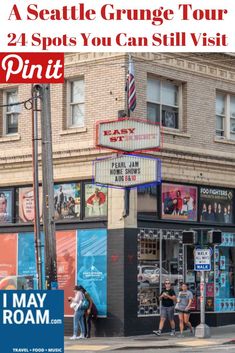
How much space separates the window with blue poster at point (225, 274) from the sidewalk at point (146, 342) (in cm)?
→ 238

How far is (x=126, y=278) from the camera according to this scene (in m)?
23.4

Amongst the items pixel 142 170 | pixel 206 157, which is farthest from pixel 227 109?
pixel 142 170

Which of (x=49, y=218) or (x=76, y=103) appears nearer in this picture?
(x=49, y=218)

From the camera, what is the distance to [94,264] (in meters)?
24.0

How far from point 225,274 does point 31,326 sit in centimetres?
1863

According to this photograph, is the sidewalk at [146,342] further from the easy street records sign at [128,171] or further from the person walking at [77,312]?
the easy street records sign at [128,171]

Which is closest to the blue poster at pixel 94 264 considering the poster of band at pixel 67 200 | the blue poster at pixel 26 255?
the poster of band at pixel 67 200

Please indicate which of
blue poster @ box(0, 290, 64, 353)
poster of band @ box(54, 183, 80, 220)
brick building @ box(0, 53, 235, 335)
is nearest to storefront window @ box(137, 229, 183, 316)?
brick building @ box(0, 53, 235, 335)

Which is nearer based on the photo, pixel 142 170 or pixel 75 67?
pixel 142 170

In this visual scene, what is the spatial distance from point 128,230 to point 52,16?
11.8 meters

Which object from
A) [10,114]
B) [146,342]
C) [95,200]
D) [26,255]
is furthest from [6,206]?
[146,342]

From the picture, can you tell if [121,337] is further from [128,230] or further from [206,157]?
[206,157]

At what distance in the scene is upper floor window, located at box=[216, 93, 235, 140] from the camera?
88.7 ft

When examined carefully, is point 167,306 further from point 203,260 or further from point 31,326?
point 31,326
